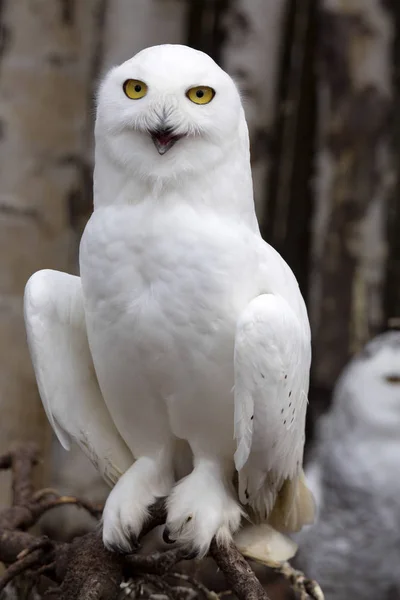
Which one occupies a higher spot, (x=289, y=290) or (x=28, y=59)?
(x=28, y=59)

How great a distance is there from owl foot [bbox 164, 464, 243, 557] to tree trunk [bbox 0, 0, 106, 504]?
2.72ft

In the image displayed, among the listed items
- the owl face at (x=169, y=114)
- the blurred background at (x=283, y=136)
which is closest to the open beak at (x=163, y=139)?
the owl face at (x=169, y=114)

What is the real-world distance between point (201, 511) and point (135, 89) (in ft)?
1.72

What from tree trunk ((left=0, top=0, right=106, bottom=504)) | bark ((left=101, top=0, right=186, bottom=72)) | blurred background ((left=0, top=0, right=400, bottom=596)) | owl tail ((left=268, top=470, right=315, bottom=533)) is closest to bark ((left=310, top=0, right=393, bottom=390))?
blurred background ((left=0, top=0, right=400, bottom=596))

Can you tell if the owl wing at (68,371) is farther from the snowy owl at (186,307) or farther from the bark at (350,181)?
the bark at (350,181)

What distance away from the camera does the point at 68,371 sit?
3.64ft

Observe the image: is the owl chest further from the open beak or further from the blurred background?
the blurred background

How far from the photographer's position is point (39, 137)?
71.0 inches

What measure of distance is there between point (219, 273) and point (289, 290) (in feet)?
0.41

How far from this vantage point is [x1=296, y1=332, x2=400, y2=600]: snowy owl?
1668 mm

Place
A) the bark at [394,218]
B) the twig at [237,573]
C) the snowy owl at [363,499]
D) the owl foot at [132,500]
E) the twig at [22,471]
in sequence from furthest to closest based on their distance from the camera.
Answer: the bark at [394,218]
the snowy owl at [363,499]
the twig at [22,471]
the owl foot at [132,500]
the twig at [237,573]

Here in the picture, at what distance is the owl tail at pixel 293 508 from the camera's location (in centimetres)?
112

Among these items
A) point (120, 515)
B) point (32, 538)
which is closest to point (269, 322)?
point (120, 515)

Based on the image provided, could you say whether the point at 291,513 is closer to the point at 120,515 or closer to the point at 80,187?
the point at 120,515
